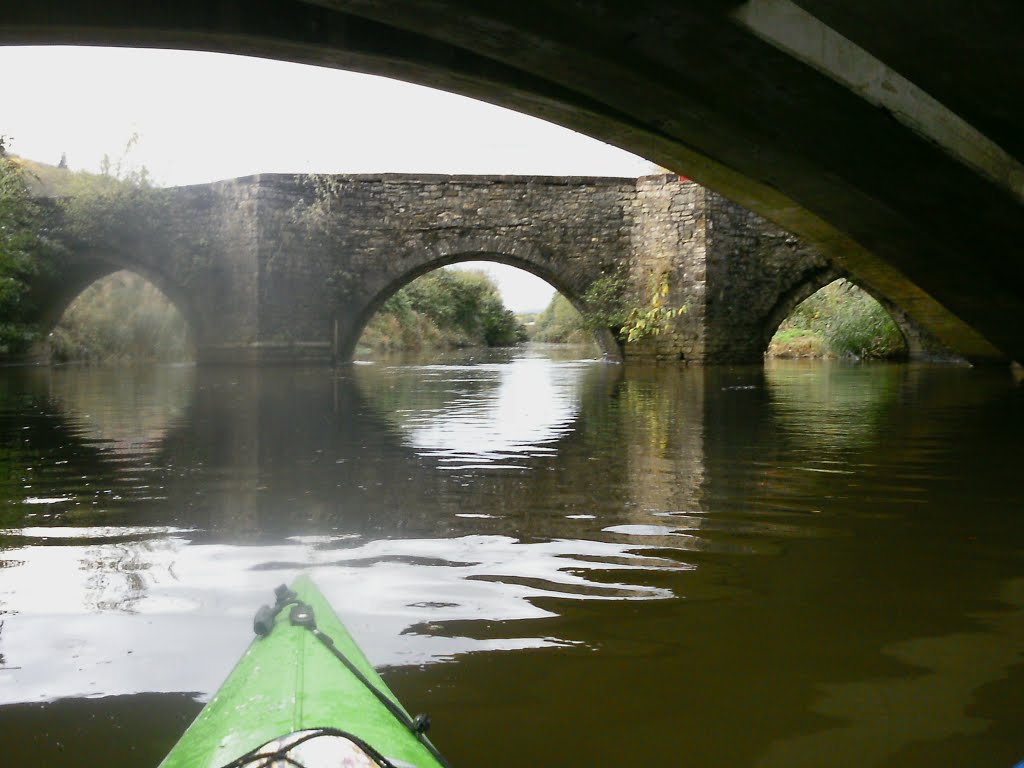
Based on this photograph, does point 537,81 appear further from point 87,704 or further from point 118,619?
point 87,704

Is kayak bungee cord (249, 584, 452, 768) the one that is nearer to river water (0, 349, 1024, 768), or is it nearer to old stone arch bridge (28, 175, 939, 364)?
river water (0, 349, 1024, 768)

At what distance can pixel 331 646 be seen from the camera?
Answer: 5.27 feet

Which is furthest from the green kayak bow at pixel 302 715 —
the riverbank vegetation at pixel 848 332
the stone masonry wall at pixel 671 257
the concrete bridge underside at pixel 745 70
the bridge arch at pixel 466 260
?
the riverbank vegetation at pixel 848 332

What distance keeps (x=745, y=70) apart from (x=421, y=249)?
12.3m

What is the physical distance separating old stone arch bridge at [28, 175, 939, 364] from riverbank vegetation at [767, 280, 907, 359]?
7.18 feet

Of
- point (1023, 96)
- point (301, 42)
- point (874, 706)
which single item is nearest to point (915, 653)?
point (874, 706)

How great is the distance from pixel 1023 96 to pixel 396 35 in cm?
371

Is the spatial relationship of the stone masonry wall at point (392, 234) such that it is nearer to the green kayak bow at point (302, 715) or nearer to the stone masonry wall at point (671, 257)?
the stone masonry wall at point (671, 257)

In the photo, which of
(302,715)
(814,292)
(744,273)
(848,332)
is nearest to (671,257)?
(744,273)

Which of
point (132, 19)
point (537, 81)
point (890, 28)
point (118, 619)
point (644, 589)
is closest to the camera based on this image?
point (118, 619)

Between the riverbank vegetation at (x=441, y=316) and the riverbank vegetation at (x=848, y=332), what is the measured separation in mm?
11333

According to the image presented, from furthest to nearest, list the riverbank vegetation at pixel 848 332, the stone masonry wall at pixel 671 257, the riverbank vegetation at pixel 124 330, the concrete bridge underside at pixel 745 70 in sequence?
the riverbank vegetation at pixel 124 330, the riverbank vegetation at pixel 848 332, the stone masonry wall at pixel 671 257, the concrete bridge underside at pixel 745 70

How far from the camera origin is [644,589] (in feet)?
8.40

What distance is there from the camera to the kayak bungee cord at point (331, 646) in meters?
1.37
